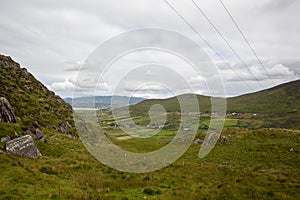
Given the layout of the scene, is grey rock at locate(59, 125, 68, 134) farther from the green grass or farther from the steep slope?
the green grass

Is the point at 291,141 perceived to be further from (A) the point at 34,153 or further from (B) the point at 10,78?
(B) the point at 10,78

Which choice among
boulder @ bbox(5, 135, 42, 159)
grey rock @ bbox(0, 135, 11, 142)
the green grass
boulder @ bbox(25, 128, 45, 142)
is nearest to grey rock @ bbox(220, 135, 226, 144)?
the green grass

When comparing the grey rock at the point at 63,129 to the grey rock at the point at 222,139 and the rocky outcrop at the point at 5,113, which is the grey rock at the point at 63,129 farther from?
the grey rock at the point at 222,139

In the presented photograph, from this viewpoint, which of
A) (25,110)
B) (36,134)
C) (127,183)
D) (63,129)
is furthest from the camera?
(63,129)

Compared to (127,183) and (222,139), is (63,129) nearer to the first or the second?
(222,139)

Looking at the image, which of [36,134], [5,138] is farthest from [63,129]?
[5,138]

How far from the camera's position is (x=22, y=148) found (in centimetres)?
1927

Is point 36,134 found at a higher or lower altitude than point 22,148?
higher

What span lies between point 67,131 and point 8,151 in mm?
28227

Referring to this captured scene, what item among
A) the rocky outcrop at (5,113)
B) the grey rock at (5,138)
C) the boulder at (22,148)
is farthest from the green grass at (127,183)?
the rocky outcrop at (5,113)

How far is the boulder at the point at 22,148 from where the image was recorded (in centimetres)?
1871

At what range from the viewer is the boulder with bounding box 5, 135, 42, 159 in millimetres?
18708

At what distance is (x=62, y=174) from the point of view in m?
16.1

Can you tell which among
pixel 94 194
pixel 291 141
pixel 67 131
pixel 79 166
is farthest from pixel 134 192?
pixel 67 131
